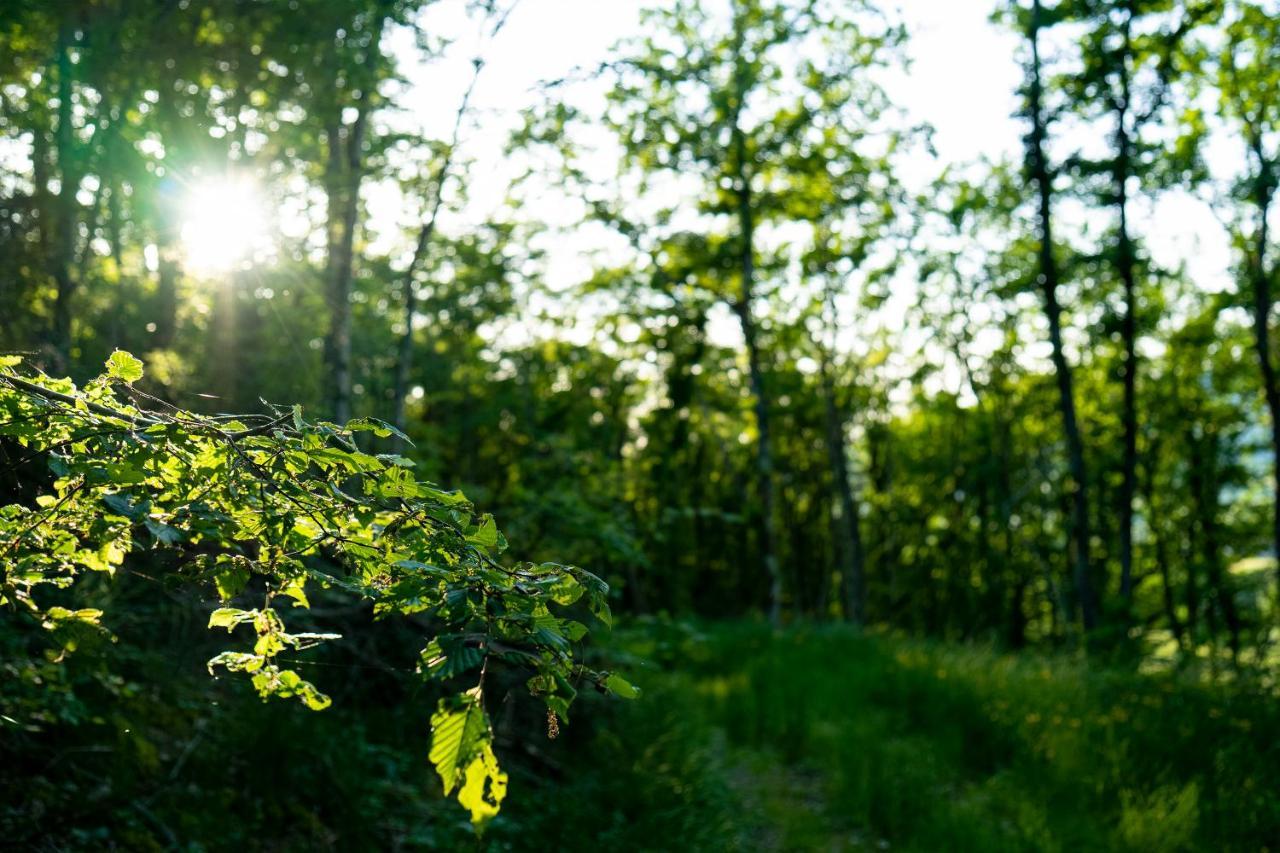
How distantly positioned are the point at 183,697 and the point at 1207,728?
7811 millimetres

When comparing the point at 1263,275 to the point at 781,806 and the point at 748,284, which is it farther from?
the point at 781,806

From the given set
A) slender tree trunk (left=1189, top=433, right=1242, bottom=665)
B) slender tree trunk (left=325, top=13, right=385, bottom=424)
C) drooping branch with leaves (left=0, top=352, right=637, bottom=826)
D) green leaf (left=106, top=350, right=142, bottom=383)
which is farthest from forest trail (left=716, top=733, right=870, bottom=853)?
slender tree trunk (left=1189, top=433, right=1242, bottom=665)

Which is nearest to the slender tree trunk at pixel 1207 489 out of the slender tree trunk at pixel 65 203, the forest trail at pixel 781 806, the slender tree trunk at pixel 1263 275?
the slender tree trunk at pixel 1263 275

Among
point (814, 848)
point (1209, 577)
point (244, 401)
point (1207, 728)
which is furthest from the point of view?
point (1209, 577)

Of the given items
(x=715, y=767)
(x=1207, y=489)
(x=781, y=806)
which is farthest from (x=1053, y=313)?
(x=1207, y=489)

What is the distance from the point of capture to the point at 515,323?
16156 millimetres

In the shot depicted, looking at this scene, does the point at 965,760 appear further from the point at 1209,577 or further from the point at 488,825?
the point at 1209,577

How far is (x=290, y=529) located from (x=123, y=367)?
53 cm

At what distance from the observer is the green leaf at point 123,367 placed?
2150 mm

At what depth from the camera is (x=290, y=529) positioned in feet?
7.34

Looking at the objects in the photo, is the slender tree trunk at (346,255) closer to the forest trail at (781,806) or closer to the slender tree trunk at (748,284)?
the forest trail at (781,806)

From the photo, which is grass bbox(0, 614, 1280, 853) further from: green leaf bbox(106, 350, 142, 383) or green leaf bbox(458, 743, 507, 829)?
green leaf bbox(458, 743, 507, 829)

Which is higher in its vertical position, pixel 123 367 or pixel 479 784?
pixel 123 367

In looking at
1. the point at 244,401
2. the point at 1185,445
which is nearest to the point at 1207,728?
the point at 244,401
